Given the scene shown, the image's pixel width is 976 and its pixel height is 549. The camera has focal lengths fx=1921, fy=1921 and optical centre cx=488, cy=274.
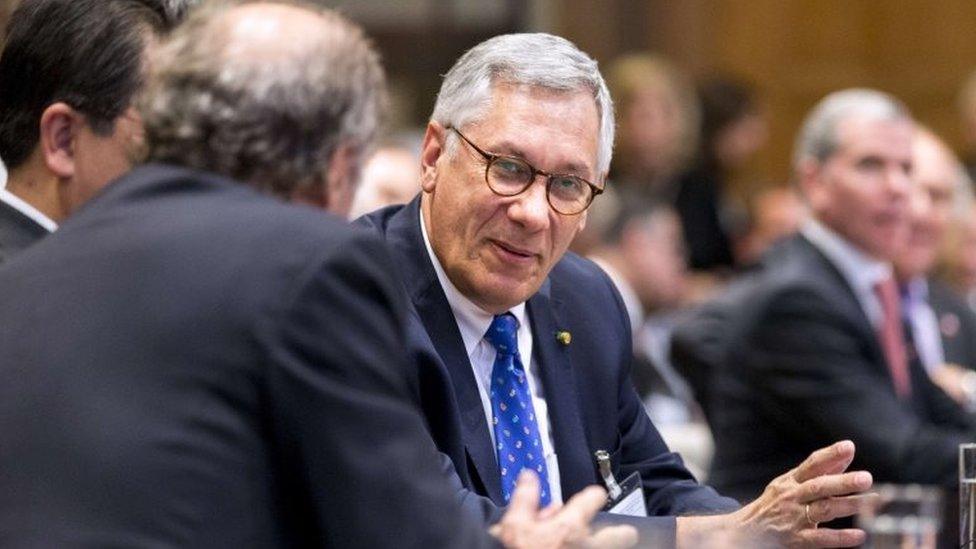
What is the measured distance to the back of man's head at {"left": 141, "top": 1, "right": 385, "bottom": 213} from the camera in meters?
2.22

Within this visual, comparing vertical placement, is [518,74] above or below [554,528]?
above

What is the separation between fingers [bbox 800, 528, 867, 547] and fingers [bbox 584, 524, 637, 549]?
0.84m

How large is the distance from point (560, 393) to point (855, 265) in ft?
8.03

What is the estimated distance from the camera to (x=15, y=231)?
2967mm

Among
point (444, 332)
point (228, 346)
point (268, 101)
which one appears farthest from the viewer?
point (444, 332)

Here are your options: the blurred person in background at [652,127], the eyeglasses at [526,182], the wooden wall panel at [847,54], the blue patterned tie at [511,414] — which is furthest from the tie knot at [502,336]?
the wooden wall panel at [847,54]

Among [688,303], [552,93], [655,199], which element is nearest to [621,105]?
[655,199]

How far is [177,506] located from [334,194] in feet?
1.42

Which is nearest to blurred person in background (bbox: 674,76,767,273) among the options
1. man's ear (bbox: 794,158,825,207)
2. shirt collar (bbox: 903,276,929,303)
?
shirt collar (bbox: 903,276,929,303)

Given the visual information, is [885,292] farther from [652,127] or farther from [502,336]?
[652,127]

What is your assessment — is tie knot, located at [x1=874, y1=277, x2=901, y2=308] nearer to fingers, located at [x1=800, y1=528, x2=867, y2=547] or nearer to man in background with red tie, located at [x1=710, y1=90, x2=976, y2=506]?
man in background with red tie, located at [x1=710, y1=90, x2=976, y2=506]

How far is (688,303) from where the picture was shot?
29.0 feet

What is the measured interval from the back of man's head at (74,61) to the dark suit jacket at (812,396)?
9.08 feet

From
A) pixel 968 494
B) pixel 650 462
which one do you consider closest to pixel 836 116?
pixel 650 462
